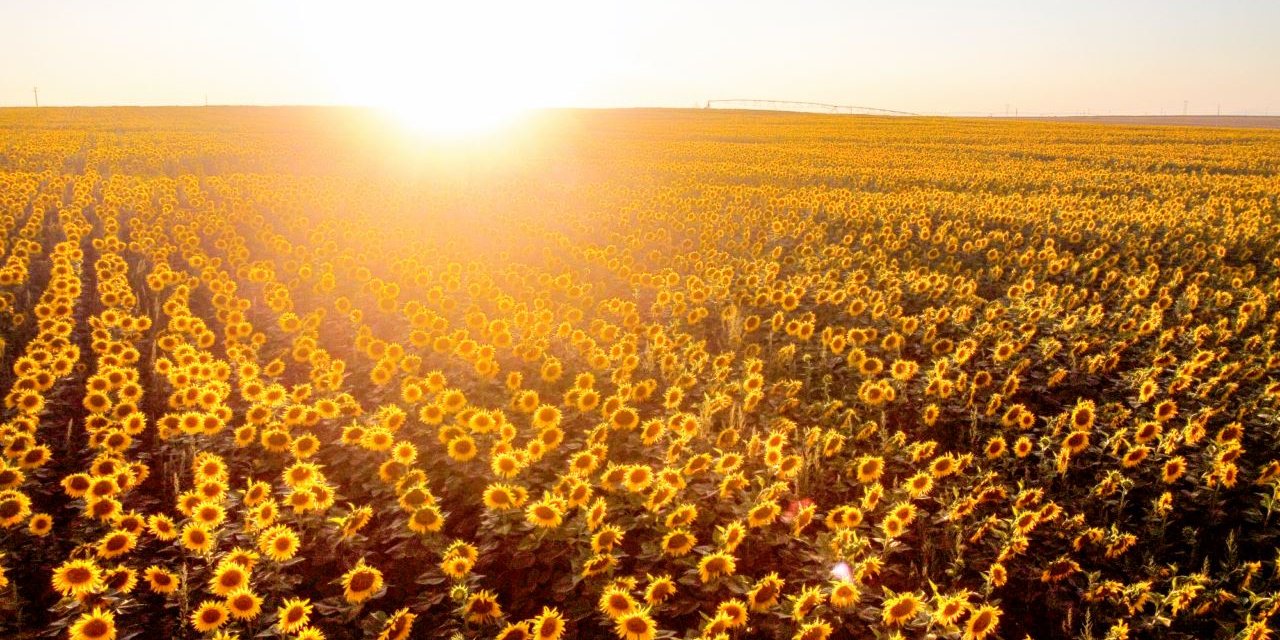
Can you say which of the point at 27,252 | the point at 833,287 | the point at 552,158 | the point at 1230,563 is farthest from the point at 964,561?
the point at 552,158

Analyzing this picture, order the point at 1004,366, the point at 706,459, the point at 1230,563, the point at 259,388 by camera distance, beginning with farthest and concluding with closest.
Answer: the point at 1004,366, the point at 259,388, the point at 706,459, the point at 1230,563

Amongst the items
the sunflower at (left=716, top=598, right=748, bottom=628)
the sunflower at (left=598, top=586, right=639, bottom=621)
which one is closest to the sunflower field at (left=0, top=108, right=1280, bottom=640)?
the sunflower at (left=598, top=586, right=639, bottom=621)

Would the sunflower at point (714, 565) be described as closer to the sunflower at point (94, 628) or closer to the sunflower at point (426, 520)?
the sunflower at point (426, 520)

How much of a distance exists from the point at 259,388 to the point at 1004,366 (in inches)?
275

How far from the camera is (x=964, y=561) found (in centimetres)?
416

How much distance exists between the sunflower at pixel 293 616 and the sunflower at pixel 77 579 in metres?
1.06

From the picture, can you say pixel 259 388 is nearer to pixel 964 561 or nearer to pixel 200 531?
pixel 200 531

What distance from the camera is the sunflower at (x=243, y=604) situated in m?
3.60

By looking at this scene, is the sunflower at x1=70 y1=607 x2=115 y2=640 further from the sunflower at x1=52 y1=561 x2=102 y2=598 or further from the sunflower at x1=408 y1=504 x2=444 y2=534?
the sunflower at x1=408 y1=504 x2=444 y2=534

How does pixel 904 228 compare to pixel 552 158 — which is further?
pixel 552 158

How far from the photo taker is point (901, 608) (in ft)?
11.3

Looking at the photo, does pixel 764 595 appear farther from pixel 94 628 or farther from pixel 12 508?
pixel 12 508

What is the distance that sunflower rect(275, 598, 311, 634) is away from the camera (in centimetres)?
349

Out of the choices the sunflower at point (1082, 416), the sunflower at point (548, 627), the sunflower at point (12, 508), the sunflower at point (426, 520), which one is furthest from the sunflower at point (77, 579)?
the sunflower at point (1082, 416)
